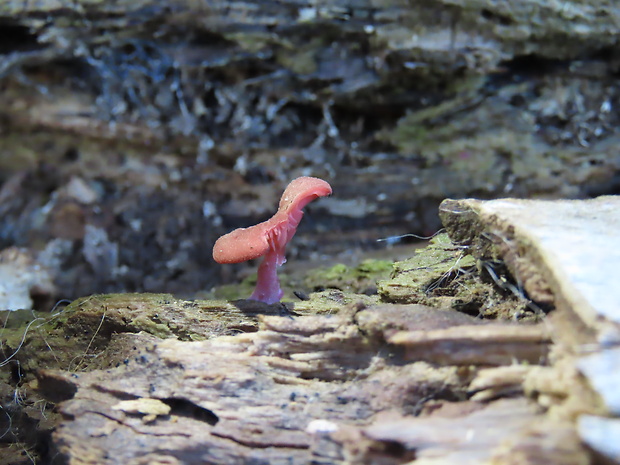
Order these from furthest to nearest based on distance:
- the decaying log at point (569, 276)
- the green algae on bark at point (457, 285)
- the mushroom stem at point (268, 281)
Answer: the mushroom stem at point (268, 281) → the green algae on bark at point (457, 285) → the decaying log at point (569, 276)

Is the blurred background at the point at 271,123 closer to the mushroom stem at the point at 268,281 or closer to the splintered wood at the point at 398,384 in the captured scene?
the mushroom stem at the point at 268,281

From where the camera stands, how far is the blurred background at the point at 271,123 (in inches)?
167

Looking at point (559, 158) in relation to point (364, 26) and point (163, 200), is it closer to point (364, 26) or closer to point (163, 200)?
point (364, 26)

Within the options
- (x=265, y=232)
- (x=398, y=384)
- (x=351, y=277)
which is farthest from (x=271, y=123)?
(x=398, y=384)

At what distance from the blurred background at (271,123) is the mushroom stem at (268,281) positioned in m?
1.87

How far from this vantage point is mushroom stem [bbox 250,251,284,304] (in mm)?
2418

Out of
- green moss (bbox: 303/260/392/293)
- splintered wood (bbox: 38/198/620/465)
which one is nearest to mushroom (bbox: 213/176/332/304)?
splintered wood (bbox: 38/198/620/465)

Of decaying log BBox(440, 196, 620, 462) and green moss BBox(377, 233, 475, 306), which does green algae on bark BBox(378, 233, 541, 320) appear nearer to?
green moss BBox(377, 233, 475, 306)

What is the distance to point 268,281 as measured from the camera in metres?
2.44

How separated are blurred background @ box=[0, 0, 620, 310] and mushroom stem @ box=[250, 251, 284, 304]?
1.87 metres

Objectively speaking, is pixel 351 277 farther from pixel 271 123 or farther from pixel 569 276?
pixel 271 123

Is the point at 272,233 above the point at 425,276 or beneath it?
above

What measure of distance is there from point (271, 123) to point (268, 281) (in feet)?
8.66

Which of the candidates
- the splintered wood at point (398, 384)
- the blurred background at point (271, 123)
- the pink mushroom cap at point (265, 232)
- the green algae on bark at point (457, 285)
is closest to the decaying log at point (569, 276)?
the splintered wood at point (398, 384)
